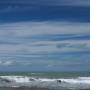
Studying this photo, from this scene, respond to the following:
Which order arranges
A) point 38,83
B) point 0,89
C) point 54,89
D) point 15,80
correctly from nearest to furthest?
point 0,89 < point 54,89 < point 38,83 < point 15,80

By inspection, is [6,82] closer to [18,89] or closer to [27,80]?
[27,80]

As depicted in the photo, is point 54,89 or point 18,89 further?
point 54,89

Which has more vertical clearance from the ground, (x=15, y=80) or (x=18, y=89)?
(x=15, y=80)

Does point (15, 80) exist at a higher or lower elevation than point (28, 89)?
higher

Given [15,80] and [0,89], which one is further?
[15,80]

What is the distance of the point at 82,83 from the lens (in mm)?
48094

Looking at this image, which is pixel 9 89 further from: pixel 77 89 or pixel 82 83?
pixel 82 83

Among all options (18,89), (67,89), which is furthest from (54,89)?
(18,89)

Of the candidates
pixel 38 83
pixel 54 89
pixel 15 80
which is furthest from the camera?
pixel 15 80

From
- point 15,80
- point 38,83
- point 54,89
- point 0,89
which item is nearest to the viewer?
point 0,89

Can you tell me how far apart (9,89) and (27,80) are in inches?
504

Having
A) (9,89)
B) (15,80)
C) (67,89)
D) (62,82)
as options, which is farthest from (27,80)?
(9,89)

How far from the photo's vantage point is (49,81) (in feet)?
162

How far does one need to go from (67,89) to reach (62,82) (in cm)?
570
